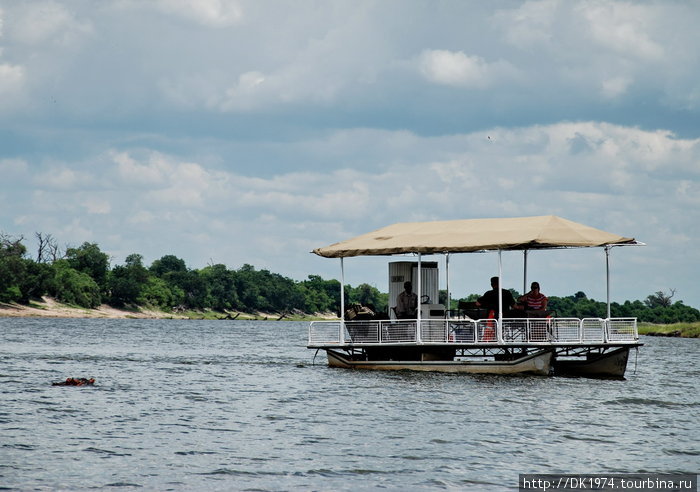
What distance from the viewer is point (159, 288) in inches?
6166

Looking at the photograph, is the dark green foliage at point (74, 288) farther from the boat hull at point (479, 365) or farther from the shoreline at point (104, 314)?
the boat hull at point (479, 365)

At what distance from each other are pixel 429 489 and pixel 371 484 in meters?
0.89

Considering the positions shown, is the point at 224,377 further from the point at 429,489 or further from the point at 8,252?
the point at 8,252

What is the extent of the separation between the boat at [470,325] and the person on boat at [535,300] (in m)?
0.44

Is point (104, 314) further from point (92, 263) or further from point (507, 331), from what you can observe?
point (507, 331)

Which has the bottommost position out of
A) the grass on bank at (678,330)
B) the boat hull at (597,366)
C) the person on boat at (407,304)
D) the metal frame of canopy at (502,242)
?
the boat hull at (597,366)

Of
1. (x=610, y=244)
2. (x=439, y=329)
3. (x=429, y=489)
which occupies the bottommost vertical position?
(x=429, y=489)

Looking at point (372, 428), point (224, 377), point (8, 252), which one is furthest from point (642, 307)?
point (372, 428)

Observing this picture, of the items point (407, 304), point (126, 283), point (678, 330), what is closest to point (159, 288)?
point (126, 283)

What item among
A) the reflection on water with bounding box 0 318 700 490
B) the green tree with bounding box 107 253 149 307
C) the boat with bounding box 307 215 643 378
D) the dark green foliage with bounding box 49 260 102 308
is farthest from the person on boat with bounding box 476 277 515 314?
the green tree with bounding box 107 253 149 307

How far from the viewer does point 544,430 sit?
1978cm

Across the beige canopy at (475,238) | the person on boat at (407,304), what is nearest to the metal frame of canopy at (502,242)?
the beige canopy at (475,238)

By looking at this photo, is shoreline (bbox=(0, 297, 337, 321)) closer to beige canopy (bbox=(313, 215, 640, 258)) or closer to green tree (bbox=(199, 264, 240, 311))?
green tree (bbox=(199, 264, 240, 311))

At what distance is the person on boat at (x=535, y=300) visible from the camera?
2908 cm
